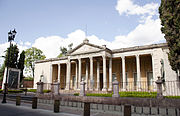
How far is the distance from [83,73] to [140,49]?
38.7 feet

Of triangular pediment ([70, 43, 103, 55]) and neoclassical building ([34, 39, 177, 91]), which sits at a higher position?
triangular pediment ([70, 43, 103, 55])

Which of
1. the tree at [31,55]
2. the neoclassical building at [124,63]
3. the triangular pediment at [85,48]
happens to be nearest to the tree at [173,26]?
the neoclassical building at [124,63]

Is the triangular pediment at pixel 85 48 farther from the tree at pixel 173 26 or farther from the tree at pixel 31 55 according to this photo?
the tree at pixel 31 55

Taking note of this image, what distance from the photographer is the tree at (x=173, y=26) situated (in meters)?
10.7

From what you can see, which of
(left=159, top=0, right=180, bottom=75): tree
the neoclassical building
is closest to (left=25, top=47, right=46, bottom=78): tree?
the neoclassical building

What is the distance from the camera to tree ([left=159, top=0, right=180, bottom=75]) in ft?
35.2

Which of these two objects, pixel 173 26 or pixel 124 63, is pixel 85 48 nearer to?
pixel 124 63

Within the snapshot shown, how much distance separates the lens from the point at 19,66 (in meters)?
34.8

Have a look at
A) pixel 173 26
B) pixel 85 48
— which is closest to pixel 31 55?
pixel 85 48

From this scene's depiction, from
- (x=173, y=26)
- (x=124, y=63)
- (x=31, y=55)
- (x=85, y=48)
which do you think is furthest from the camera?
(x=31, y=55)

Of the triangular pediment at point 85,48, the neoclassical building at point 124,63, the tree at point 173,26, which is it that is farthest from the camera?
the triangular pediment at point 85,48

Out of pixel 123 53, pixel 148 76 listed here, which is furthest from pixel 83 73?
pixel 148 76

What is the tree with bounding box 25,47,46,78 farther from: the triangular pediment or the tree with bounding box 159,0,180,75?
the tree with bounding box 159,0,180,75

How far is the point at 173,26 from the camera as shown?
10984 mm
